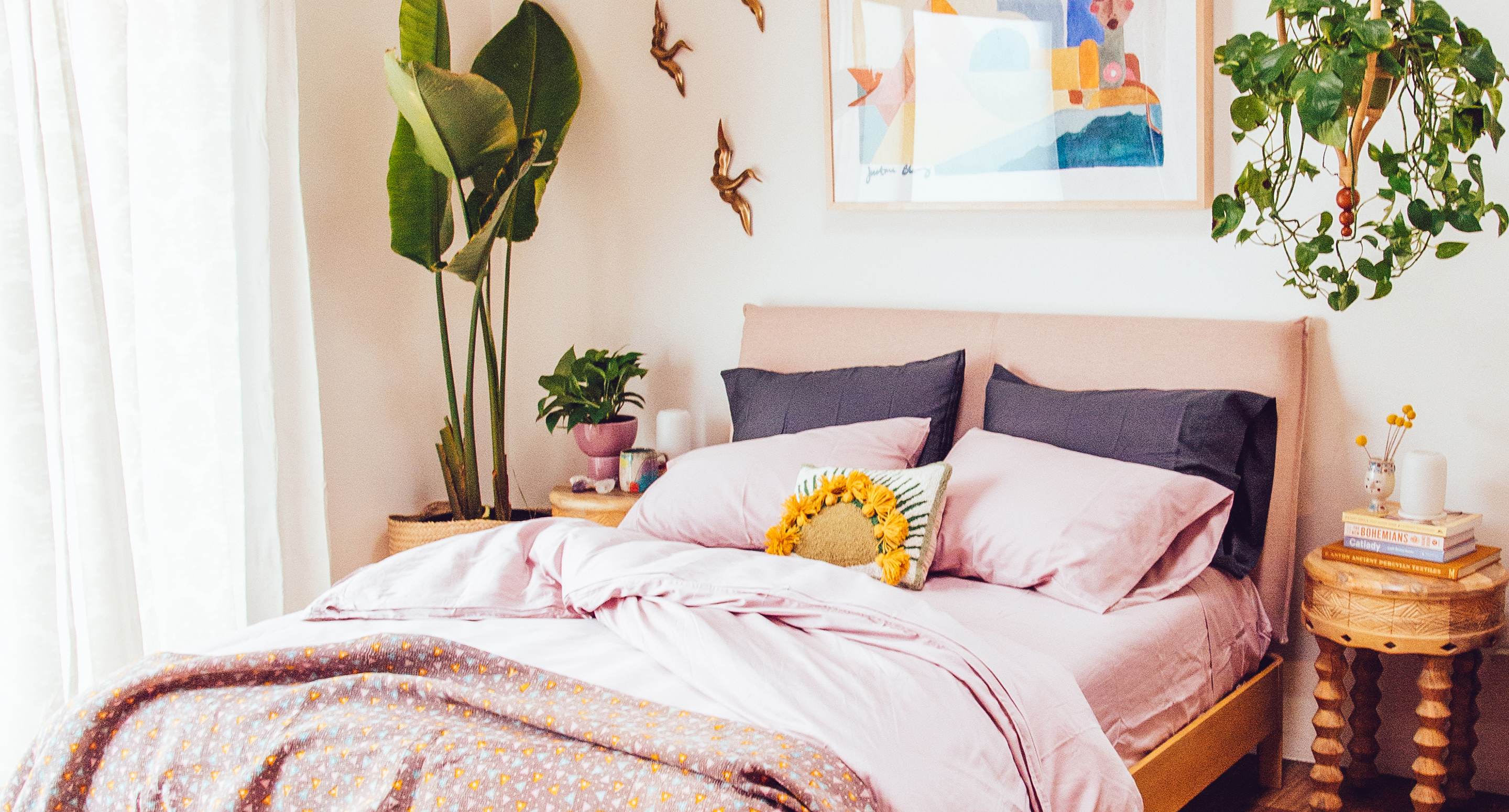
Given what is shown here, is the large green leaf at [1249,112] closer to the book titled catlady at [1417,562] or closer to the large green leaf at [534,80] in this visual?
the book titled catlady at [1417,562]

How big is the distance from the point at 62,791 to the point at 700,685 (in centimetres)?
94

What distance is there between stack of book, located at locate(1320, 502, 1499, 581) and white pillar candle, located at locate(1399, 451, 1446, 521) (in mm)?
21

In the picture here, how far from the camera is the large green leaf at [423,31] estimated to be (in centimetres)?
326

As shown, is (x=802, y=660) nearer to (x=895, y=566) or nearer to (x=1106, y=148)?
(x=895, y=566)

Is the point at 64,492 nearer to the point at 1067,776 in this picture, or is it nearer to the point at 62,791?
the point at 62,791

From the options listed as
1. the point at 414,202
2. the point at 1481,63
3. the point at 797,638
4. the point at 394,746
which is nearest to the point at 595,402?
the point at 414,202

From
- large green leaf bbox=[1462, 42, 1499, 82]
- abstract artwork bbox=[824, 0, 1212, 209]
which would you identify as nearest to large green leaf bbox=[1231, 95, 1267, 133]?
large green leaf bbox=[1462, 42, 1499, 82]

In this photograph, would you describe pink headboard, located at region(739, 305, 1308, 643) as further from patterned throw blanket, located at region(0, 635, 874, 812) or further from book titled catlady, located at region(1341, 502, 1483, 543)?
patterned throw blanket, located at region(0, 635, 874, 812)

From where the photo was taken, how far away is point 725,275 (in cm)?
369

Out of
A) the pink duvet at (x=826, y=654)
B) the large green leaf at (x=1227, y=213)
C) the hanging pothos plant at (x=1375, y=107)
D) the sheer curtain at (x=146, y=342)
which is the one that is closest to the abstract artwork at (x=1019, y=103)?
the hanging pothos plant at (x=1375, y=107)

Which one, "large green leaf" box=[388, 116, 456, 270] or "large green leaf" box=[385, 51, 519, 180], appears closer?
"large green leaf" box=[385, 51, 519, 180]

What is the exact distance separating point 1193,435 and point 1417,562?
0.48m

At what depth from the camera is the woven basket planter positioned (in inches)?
132

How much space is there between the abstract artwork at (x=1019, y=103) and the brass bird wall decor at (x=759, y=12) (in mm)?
248
